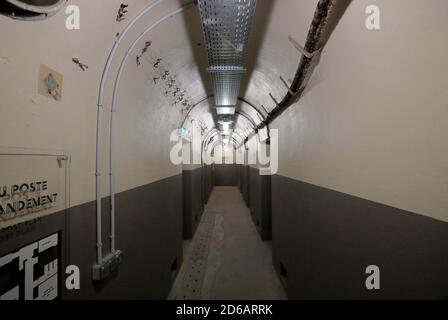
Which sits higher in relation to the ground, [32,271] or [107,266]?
[32,271]

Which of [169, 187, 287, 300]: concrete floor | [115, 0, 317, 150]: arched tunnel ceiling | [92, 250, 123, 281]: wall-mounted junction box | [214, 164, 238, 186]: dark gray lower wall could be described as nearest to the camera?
[92, 250, 123, 281]: wall-mounted junction box

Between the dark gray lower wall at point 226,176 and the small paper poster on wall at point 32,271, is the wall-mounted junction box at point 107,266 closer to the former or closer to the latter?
the small paper poster on wall at point 32,271

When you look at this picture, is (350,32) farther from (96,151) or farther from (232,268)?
(232,268)

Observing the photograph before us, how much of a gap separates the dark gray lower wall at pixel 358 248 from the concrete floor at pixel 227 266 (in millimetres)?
641

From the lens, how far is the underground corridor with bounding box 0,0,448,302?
0.73 meters

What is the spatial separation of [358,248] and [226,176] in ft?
34.7

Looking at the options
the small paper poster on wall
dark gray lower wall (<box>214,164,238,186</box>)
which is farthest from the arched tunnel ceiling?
dark gray lower wall (<box>214,164,238,186</box>)

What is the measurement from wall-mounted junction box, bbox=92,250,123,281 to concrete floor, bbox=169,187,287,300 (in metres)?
1.48

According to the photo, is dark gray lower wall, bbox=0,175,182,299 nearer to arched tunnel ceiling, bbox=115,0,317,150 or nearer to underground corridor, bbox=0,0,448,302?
underground corridor, bbox=0,0,448,302

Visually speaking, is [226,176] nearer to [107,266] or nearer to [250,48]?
[250,48]

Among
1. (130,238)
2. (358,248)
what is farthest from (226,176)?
(358,248)

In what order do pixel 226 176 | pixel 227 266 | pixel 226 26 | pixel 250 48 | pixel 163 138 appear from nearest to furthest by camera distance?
pixel 226 26 → pixel 250 48 → pixel 163 138 → pixel 227 266 → pixel 226 176

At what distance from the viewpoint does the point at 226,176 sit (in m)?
11.7

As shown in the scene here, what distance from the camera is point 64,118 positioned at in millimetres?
993
